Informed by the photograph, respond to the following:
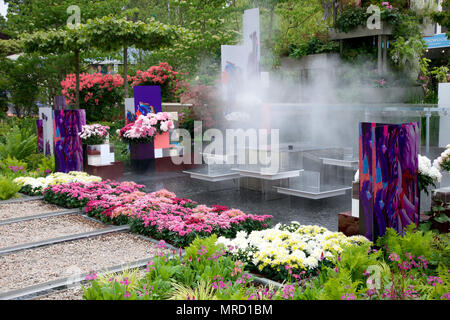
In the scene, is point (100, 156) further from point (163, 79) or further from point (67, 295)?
point (163, 79)

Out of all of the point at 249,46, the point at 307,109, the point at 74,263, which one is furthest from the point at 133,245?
the point at 307,109

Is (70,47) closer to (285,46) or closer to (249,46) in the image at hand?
(249,46)

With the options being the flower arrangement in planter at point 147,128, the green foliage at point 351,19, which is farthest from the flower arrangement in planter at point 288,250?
the green foliage at point 351,19

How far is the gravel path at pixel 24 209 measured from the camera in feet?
26.8

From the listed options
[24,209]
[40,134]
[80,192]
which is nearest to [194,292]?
[80,192]

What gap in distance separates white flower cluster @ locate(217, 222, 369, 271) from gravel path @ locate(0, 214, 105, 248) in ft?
8.26

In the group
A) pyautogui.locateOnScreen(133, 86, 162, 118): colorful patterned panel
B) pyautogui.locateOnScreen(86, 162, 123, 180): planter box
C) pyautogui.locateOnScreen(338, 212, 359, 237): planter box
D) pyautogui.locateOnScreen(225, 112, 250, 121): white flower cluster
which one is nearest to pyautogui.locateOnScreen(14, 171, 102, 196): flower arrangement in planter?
pyautogui.locateOnScreen(86, 162, 123, 180): planter box

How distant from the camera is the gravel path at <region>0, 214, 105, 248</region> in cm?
680

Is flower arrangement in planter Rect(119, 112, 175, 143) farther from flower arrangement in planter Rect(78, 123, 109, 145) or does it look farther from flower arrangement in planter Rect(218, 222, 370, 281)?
flower arrangement in planter Rect(218, 222, 370, 281)

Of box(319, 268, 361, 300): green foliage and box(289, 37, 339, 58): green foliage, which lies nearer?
box(319, 268, 361, 300): green foliage

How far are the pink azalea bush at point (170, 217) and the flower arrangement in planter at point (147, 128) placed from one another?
481cm

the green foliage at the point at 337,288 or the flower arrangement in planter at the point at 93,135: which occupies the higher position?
the flower arrangement in planter at the point at 93,135

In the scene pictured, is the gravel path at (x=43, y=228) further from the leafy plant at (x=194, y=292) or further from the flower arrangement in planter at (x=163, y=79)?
the flower arrangement in planter at (x=163, y=79)

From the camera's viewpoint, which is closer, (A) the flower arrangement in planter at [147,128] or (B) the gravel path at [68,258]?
(B) the gravel path at [68,258]
